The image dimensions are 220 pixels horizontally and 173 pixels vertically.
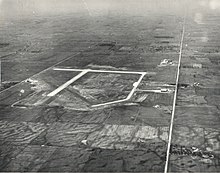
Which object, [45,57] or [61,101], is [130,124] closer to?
[61,101]

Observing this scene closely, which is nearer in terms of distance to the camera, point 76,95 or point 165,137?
point 165,137

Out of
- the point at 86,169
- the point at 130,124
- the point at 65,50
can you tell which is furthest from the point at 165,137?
the point at 65,50

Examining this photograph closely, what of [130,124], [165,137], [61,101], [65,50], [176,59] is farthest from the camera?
[65,50]

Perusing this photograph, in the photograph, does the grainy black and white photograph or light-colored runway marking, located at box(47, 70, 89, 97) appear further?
light-colored runway marking, located at box(47, 70, 89, 97)

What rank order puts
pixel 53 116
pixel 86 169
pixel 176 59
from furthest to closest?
1. pixel 176 59
2. pixel 53 116
3. pixel 86 169

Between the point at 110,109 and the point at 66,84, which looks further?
the point at 66,84

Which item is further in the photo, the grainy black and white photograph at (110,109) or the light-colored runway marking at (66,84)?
the light-colored runway marking at (66,84)

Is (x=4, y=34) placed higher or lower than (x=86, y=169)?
higher

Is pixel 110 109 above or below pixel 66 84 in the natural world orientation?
below
